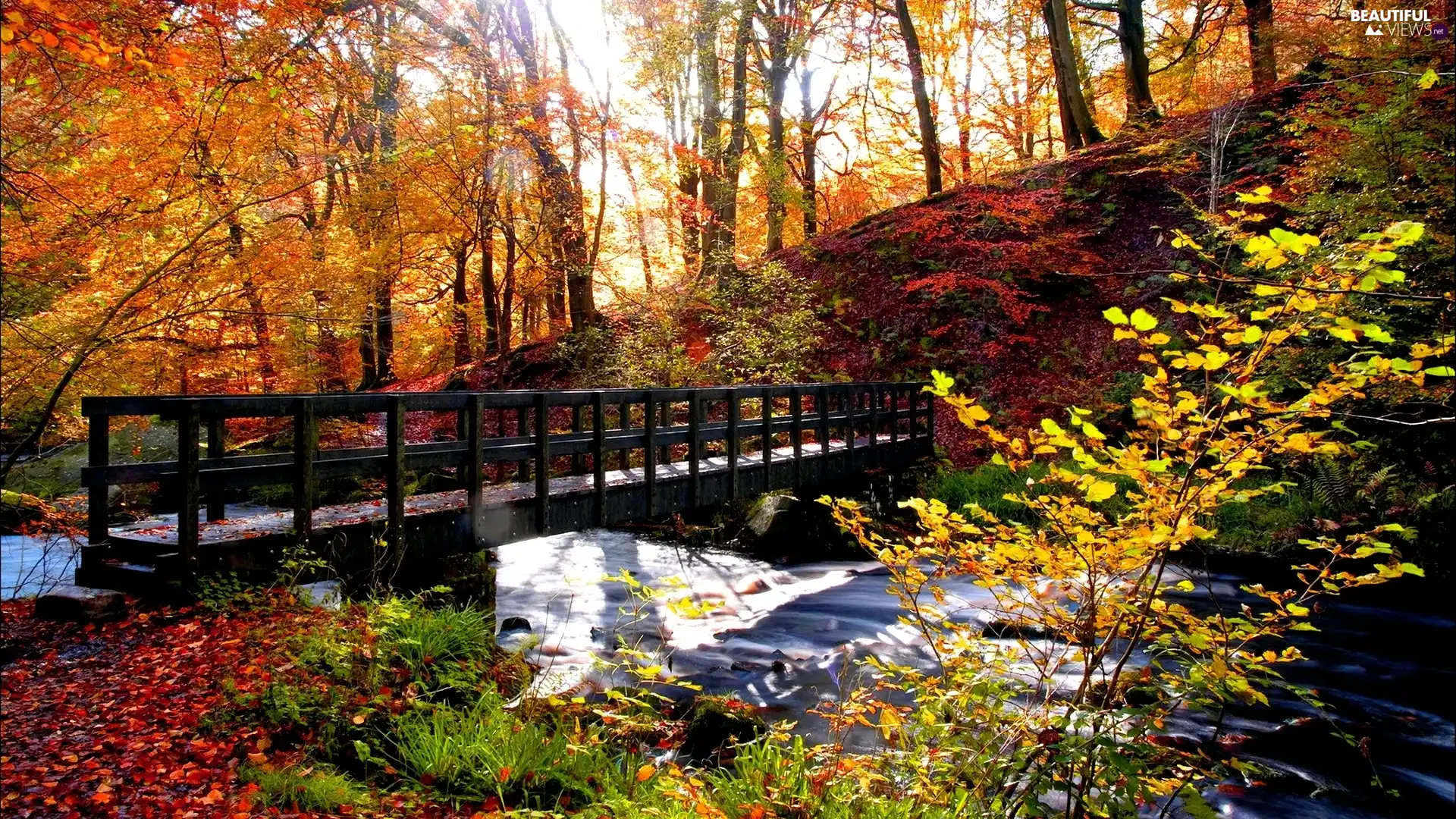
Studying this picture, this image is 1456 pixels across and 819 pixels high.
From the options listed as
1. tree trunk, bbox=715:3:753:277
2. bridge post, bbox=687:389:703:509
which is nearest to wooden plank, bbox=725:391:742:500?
bridge post, bbox=687:389:703:509

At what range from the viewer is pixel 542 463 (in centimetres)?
720

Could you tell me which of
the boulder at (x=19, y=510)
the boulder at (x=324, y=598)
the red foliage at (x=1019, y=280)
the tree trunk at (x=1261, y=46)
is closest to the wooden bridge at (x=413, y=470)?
the boulder at (x=324, y=598)

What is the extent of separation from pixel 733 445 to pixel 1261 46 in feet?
53.8

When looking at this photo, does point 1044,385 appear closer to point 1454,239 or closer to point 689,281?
point 1454,239

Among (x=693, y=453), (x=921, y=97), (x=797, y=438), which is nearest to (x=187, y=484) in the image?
(x=693, y=453)

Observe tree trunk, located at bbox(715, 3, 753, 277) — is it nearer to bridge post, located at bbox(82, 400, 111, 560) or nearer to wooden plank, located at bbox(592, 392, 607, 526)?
wooden plank, located at bbox(592, 392, 607, 526)

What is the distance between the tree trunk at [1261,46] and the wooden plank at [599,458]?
1771 cm

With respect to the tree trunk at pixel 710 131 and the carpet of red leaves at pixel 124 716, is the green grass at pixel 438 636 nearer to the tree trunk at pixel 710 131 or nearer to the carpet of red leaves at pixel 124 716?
the carpet of red leaves at pixel 124 716

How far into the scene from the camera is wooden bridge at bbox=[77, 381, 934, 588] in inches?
204

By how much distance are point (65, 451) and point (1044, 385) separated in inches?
679

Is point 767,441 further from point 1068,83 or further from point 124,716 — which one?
point 1068,83

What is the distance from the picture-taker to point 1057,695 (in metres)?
6.29

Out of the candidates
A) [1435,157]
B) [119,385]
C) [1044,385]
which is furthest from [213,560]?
[1044,385]

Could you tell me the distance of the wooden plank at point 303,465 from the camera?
5578 mm
